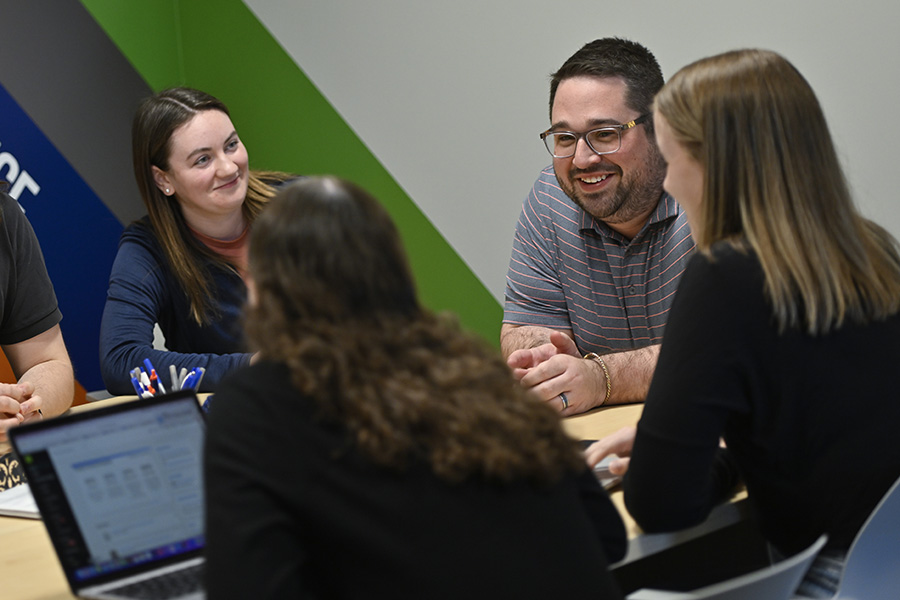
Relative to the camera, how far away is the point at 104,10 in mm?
3760

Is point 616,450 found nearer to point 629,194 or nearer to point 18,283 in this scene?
point 629,194

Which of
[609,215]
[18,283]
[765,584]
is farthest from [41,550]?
[609,215]

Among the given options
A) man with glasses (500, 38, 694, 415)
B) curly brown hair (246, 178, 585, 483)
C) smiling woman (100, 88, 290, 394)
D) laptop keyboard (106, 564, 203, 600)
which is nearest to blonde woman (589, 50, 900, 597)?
curly brown hair (246, 178, 585, 483)

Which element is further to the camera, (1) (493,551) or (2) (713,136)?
(2) (713,136)

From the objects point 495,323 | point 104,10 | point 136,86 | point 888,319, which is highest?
point 104,10

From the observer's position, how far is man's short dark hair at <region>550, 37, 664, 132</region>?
237 centimetres

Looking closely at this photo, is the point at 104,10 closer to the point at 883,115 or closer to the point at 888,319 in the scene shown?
the point at 883,115

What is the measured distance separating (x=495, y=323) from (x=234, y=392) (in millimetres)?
2837

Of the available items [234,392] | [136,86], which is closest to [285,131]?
[136,86]

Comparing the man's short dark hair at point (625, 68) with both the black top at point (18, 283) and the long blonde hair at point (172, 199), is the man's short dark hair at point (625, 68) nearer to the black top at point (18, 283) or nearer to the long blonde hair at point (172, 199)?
the long blonde hair at point (172, 199)

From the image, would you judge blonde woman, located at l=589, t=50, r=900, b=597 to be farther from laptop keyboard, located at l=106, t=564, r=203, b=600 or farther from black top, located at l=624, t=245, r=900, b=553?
laptop keyboard, located at l=106, t=564, r=203, b=600

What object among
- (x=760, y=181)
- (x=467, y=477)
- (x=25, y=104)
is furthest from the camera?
(x=25, y=104)

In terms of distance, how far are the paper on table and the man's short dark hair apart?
158 centimetres

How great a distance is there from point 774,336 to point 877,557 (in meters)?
0.36
